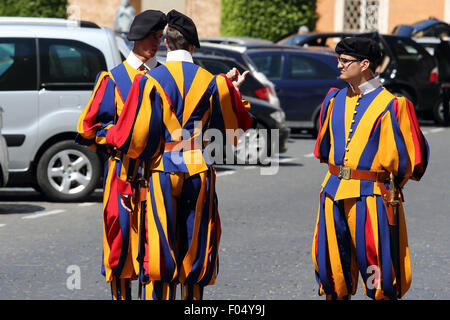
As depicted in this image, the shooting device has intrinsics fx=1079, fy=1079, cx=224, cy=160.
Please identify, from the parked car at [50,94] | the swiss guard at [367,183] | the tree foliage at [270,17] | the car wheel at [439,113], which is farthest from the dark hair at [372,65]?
the tree foliage at [270,17]

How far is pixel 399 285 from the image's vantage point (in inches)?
218

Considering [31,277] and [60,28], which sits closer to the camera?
[31,277]

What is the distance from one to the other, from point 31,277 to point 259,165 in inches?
294

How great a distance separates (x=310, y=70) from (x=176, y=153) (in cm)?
1292

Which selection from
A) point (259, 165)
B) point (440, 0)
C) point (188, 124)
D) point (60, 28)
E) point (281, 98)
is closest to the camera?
point (188, 124)

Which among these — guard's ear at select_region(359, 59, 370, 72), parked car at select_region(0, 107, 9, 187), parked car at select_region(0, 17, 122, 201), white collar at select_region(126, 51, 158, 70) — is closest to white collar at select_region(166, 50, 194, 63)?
white collar at select_region(126, 51, 158, 70)

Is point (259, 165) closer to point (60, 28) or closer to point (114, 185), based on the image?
point (60, 28)

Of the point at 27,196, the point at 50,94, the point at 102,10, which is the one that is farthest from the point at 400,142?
the point at 102,10

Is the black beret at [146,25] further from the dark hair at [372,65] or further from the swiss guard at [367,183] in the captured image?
the dark hair at [372,65]

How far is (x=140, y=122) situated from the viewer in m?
5.32

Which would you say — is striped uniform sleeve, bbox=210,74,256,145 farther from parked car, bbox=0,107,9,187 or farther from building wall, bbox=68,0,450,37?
building wall, bbox=68,0,450,37

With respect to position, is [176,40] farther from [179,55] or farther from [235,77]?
[235,77]

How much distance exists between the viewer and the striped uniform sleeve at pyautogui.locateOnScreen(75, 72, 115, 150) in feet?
18.7
